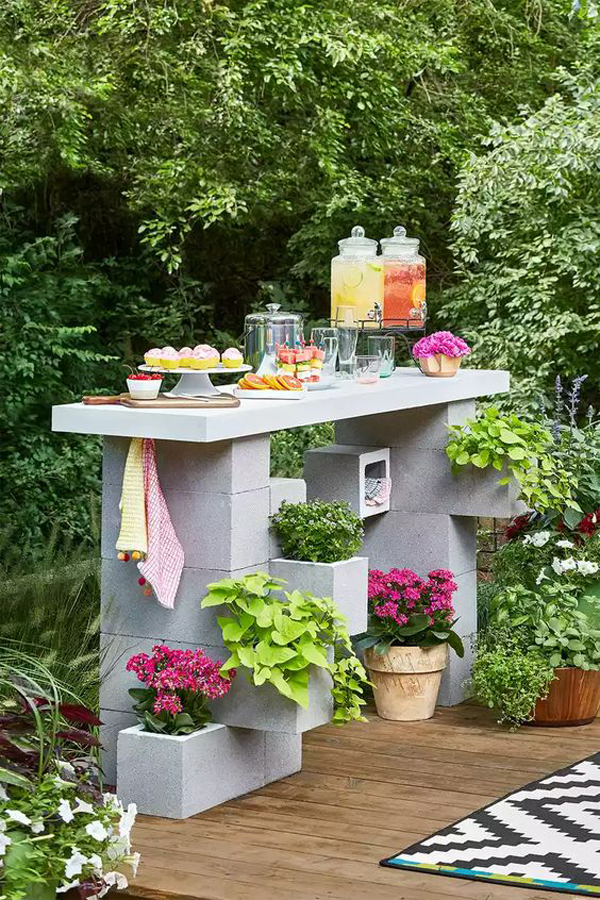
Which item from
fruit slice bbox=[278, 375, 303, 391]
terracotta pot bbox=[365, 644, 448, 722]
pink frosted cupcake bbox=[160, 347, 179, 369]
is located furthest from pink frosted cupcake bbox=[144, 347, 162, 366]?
terracotta pot bbox=[365, 644, 448, 722]

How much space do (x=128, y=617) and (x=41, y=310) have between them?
16.9 feet

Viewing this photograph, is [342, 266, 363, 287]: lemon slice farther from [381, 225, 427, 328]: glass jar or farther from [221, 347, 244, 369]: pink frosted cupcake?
[221, 347, 244, 369]: pink frosted cupcake

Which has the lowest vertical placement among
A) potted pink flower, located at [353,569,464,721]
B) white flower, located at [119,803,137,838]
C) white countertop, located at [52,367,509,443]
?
white flower, located at [119,803,137,838]

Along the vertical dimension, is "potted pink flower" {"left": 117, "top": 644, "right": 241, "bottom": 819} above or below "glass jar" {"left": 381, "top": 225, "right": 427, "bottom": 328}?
below

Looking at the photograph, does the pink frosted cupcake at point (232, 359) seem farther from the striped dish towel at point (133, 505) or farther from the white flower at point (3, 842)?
the white flower at point (3, 842)

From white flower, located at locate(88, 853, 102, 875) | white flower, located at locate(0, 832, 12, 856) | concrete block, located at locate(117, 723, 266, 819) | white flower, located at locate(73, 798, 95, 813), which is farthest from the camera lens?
concrete block, located at locate(117, 723, 266, 819)

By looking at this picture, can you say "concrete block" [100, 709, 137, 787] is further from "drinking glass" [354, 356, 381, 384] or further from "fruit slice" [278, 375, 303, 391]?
"drinking glass" [354, 356, 381, 384]

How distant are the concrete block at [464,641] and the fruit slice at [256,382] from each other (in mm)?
1314

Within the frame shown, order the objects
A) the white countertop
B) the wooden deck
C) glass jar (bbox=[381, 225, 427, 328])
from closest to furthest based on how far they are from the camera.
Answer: the wooden deck, the white countertop, glass jar (bbox=[381, 225, 427, 328])

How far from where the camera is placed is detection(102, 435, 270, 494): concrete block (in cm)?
399

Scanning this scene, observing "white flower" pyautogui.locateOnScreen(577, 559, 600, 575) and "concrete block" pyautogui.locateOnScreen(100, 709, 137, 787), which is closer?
"concrete block" pyautogui.locateOnScreen(100, 709, 137, 787)

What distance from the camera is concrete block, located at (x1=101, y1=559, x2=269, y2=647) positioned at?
4.04 m

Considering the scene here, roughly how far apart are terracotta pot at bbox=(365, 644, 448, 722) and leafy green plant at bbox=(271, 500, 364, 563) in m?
0.83

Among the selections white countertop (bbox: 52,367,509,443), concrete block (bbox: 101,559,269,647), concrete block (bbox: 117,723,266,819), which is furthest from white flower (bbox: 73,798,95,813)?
white countertop (bbox: 52,367,509,443)
